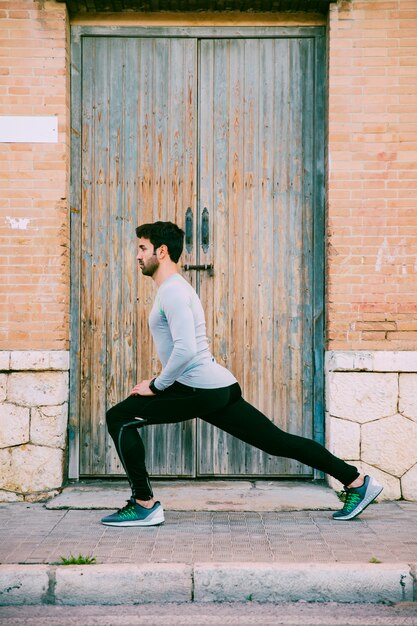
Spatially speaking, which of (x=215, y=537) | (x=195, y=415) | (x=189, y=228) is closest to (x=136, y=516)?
(x=215, y=537)

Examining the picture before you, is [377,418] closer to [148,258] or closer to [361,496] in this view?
[361,496]

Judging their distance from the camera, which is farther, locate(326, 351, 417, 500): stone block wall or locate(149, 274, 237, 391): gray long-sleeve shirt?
locate(326, 351, 417, 500): stone block wall

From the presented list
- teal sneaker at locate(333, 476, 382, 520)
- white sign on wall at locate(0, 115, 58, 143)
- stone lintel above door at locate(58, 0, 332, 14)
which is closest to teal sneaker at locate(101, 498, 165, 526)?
teal sneaker at locate(333, 476, 382, 520)

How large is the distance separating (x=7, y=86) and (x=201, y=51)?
1.51m

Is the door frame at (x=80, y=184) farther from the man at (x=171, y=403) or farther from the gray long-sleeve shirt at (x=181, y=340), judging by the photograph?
the gray long-sleeve shirt at (x=181, y=340)

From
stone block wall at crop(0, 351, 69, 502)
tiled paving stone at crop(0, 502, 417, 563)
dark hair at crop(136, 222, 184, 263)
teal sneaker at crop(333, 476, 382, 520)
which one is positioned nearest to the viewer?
tiled paving stone at crop(0, 502, 417, 563)

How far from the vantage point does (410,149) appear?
21.3ft

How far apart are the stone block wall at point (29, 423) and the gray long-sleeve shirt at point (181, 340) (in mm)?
1308

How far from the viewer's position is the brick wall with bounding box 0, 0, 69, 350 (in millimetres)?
6496

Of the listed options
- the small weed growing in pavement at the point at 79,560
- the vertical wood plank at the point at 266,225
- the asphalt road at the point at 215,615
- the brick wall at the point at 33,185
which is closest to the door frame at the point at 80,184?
the vertical wood plank at the point at 266,225

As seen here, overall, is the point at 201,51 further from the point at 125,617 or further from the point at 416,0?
the point at 125,617

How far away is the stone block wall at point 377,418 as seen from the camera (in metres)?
6.44

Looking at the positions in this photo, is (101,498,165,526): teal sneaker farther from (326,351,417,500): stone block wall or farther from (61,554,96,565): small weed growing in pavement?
(326,351,417,500): stone block wall

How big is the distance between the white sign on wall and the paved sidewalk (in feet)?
9.26
